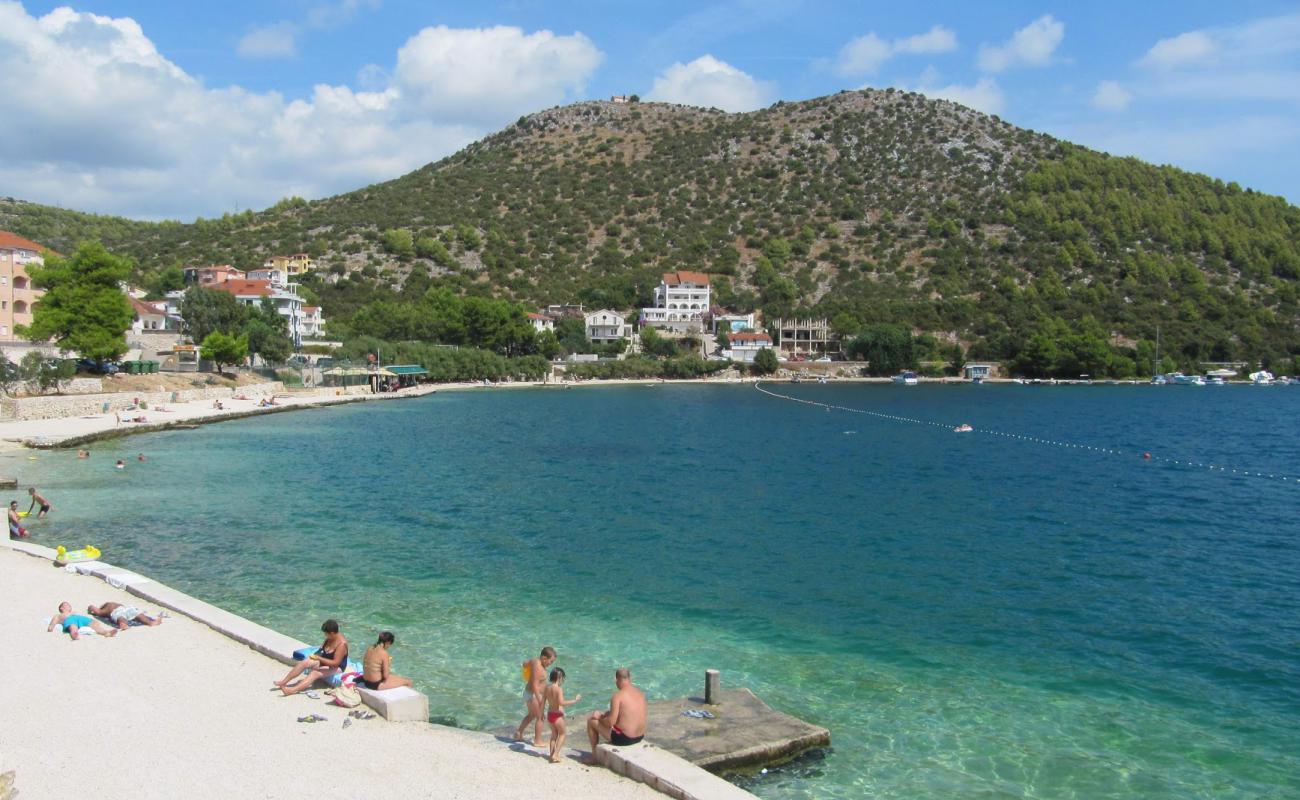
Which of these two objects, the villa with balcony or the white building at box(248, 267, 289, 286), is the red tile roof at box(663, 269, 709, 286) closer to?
the white building at box(248, 267, 289, 286)

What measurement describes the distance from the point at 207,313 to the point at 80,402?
2798 cm

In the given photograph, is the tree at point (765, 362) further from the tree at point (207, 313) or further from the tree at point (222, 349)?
the tree at point (222, 349)

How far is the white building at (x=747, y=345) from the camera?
405 feet

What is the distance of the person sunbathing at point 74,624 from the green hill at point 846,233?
109m

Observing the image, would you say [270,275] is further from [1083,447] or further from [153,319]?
[1083,447]

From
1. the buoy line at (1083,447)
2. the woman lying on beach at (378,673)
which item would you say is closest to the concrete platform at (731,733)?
the woman lying on beach at (378,673)

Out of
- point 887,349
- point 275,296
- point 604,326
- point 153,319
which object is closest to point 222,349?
point 153,319

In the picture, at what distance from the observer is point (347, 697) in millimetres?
10492

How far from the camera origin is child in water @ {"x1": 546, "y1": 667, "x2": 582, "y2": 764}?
941cm

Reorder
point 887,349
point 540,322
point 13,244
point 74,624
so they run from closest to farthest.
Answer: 1. point 74,624
2. point 13,244
3. point 887,349
4. point 540,322

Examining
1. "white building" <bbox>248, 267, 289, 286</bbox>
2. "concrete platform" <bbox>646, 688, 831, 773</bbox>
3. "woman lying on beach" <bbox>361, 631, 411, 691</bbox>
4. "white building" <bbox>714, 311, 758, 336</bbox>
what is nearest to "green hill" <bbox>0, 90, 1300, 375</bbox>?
"white building" <bbox>714, 311, 758, 336</bbox>

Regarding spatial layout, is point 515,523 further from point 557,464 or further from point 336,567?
point 557,464

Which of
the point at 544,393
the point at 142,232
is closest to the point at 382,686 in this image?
the point at 544,393

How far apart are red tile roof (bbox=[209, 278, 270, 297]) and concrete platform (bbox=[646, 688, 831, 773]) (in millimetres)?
92370
